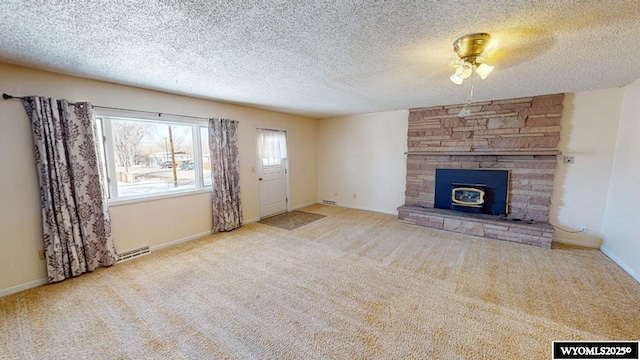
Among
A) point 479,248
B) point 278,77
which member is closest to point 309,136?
point 278,77

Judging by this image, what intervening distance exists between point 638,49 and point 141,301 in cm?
499

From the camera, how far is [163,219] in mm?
3568

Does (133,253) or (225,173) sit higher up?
(225,173)

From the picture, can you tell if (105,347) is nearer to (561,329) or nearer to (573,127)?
(561,329)

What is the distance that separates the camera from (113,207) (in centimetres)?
310

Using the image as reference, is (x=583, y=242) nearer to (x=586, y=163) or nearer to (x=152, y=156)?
(x=586, y=163)

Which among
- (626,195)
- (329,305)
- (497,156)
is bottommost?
(329,305)

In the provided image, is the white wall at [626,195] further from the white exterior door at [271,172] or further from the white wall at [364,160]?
the white exterior door at [271,172]

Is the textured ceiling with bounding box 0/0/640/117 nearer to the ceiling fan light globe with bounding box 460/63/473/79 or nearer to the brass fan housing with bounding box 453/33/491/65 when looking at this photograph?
the brass fan housing with bounding box 453/33/491/65

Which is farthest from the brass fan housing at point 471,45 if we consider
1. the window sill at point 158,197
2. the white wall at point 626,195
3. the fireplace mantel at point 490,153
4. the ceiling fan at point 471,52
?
the window sill at point 158,197

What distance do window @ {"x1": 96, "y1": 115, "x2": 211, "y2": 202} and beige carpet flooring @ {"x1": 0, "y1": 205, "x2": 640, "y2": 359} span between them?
1.00m

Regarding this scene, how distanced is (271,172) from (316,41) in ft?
12.1

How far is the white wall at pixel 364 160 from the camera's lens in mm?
5234

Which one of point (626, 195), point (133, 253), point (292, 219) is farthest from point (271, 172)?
point (626, 195)
